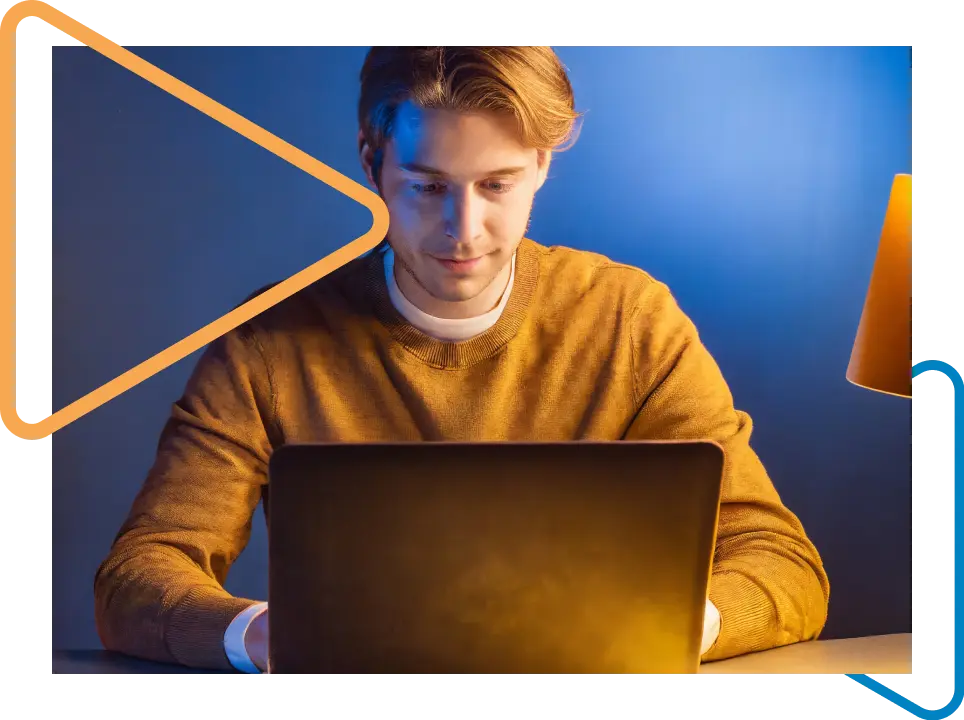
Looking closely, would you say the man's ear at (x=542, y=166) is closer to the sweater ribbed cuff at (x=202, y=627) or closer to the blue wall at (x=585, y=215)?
the blue wall at (x=585, y=215)

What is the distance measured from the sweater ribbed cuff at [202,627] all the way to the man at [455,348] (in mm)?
282

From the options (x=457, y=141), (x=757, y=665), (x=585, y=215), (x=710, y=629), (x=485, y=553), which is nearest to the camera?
(x=485, y=553)

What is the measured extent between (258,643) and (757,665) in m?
0.91

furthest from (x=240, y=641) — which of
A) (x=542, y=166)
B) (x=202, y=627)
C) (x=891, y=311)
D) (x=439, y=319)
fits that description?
(x=891, y=311)

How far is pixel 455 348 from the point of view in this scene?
243cm

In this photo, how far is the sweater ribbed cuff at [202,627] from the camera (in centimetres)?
193

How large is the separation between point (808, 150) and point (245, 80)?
1.43 meters

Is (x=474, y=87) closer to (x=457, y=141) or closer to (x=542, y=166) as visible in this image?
(x=457, y=141)

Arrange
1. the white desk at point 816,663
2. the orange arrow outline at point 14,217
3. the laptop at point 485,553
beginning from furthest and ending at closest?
the orange arrow outline at point 14,217 → the white desk at point 816,663 → the laptop at point 485,553

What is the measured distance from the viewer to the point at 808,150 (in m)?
2.51

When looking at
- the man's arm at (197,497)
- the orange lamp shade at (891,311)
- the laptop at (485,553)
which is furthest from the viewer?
the orange lamp shade at (891,311)

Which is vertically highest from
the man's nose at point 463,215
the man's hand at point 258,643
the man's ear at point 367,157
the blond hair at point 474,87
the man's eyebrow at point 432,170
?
the blond hair at point 474,87

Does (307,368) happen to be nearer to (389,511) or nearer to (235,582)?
(235,582)

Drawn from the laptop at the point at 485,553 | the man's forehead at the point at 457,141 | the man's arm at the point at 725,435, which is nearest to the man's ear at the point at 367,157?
the man's forehead at the point at 457,141
